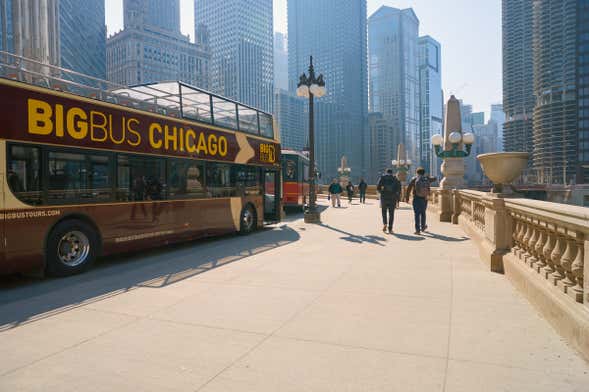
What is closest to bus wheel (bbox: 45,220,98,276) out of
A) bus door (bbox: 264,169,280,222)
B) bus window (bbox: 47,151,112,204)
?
bus window (bbox: 47,151,112,204)

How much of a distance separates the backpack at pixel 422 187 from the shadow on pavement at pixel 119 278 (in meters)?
3.86

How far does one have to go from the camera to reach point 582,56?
370 feet

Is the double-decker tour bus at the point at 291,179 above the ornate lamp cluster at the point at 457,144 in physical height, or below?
below

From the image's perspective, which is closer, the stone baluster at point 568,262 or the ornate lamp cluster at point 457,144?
the stone baluster at point 568,262

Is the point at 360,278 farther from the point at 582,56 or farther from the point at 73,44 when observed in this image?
the point at 582,56

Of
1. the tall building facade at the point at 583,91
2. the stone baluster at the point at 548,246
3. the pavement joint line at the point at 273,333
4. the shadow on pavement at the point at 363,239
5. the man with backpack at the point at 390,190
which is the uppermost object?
the tall building facade at the point at 583,91

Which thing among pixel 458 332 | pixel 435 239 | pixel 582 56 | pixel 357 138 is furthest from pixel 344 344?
pixel 357 138

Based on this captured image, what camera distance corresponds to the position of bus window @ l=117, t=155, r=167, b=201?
309 inches

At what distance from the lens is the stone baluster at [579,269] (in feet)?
11.5

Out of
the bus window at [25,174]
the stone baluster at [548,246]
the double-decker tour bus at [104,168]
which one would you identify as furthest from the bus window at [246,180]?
the stone baluster at [548,246]

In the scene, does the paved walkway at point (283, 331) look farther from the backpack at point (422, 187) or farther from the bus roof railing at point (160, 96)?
the backpack at point (422, 187)

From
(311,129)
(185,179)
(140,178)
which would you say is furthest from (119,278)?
(311,129)

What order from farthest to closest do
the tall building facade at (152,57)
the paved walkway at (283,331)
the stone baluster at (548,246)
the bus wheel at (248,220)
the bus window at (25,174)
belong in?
the tall building facade at (152,57) < the bus wheel at (248,220) < the bus window at (25,174) < the stone baluster at (548,246) < the paved walkway at (283,331)

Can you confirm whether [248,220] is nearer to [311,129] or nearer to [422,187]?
[311,129]
